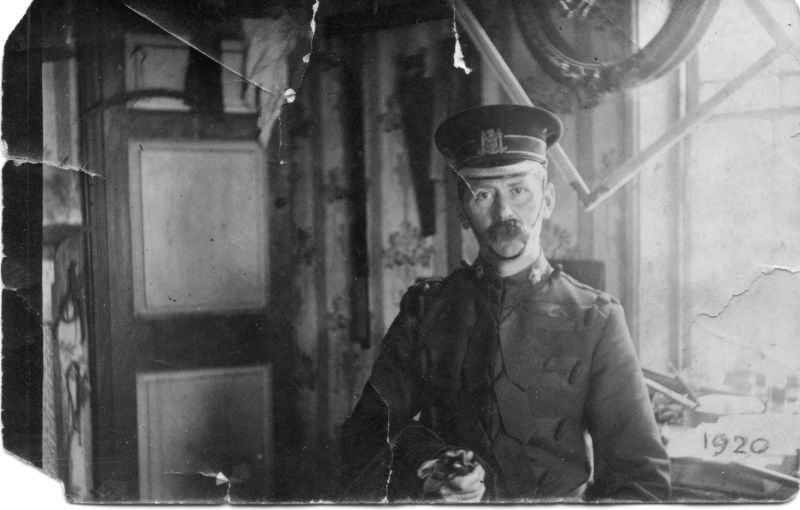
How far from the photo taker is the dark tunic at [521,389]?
1951mm

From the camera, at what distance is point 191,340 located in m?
2.05

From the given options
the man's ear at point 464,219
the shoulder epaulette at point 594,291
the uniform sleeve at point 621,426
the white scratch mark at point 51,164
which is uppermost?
the white scratch mark at point 51,164

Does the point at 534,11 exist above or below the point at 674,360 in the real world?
above

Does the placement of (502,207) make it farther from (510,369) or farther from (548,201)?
(510,369)

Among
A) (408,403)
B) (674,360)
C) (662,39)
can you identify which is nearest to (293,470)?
(408,403)

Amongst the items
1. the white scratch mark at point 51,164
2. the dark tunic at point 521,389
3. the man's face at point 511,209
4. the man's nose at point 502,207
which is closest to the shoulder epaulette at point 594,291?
the dark tunic at point 521,389

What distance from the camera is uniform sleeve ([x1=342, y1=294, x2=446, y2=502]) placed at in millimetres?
1996

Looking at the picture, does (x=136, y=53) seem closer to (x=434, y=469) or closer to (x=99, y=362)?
(x=99, y=362)

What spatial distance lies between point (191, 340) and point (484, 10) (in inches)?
43.6

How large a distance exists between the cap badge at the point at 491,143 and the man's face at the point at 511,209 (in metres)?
0.05

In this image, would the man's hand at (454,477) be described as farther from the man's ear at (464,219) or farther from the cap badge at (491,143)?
the cap badge at (491,143)

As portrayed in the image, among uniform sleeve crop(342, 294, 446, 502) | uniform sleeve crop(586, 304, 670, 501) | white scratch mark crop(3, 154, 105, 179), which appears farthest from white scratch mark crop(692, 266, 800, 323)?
white scratch mark crop(3, 154, 105, 179)

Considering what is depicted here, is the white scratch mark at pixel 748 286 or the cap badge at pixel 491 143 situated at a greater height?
the cap badge at pixel 491 143

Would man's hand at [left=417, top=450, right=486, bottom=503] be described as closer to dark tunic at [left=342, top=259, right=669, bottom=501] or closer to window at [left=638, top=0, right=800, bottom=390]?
dark tunic at [left=342, top=259, right=669, bottom=501]
